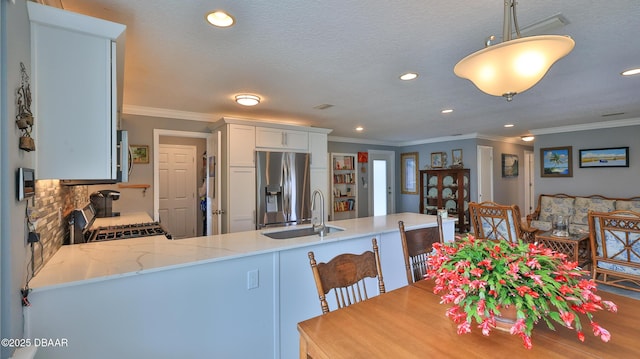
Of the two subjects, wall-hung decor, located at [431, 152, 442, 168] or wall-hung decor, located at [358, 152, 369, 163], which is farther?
wall-hung decor, located at [431, 152, 442, 168]

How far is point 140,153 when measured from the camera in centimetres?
379

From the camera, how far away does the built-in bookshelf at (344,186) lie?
628 cm

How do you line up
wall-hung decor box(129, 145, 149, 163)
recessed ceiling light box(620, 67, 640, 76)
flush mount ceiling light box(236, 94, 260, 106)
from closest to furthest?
recessed ceiling light box(620, 67, 640, 76) → flush mount ceiling light box(236, 94, 260, 106) → wall-hung decor box(129, 145, 149, 163)

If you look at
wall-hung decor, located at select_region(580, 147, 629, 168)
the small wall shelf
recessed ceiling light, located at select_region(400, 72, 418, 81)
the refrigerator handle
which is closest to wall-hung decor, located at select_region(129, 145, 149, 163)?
the small wall shelf

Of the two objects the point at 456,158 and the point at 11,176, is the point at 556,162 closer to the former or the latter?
the point at 456,158

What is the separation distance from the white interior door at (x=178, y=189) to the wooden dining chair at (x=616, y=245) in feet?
20.7

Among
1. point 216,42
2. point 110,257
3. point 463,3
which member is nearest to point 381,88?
point 463,3

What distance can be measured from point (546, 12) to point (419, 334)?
1903mm

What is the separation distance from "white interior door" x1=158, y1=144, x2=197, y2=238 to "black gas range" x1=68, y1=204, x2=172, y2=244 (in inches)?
118

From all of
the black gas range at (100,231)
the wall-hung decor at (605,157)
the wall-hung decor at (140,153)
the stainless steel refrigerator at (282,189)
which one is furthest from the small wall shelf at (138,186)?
the wall-hung decor at (605,157)

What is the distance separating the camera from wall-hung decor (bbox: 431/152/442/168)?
6.99m

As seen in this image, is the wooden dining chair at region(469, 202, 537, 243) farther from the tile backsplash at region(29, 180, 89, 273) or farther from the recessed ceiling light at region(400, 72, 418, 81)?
the tile backsplash at region(29, 180, 89, 273)

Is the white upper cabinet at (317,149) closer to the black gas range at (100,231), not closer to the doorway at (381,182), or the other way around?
the black gas range at (100,231)

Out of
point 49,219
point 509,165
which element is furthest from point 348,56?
point 509,165
